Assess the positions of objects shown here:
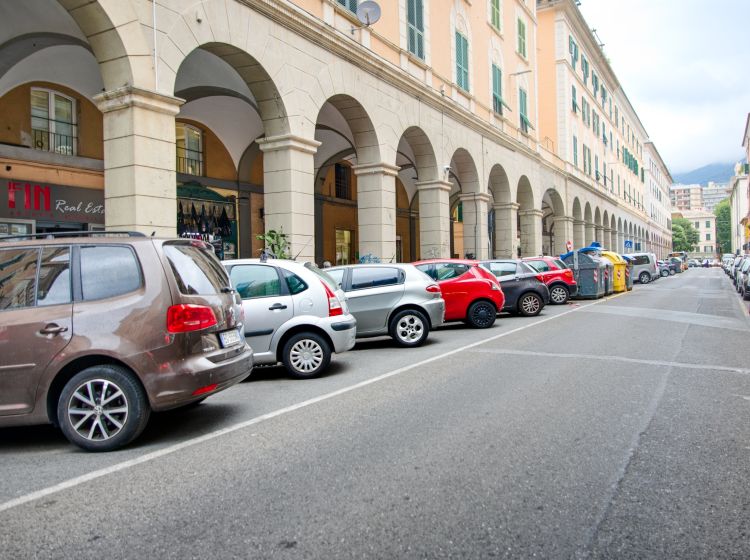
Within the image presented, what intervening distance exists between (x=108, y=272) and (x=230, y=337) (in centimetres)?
117

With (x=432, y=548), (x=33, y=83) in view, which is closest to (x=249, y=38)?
(x=33, y=83)

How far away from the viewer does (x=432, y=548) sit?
3018 millimetres

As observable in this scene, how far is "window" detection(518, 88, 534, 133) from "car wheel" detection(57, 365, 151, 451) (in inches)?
1142

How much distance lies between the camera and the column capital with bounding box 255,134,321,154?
44.5ft

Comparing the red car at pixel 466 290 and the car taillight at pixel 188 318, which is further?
the red car at pixel 466 290

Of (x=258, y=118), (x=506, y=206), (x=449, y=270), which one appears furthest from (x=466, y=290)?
(x=506, y=206)

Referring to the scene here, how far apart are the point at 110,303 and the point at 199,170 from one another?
564 inches

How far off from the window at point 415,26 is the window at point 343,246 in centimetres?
836

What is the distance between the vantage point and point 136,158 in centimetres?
1015

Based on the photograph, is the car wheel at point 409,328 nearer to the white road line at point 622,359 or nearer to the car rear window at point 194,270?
the white road line at point 622,359

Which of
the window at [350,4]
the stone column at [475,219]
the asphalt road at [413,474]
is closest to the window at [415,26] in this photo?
the window at [350,4]

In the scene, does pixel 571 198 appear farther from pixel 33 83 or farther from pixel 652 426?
pixel 652 426

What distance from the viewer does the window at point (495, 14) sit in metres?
27.3

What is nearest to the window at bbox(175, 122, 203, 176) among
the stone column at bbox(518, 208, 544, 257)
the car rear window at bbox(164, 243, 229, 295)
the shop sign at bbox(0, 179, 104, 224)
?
the shop sign at bbox(0, 179, 104, 224)
